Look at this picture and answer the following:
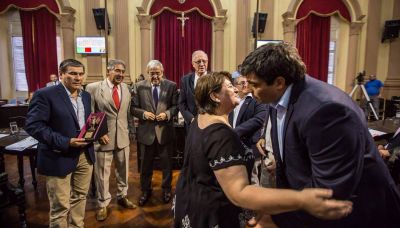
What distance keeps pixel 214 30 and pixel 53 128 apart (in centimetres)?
569

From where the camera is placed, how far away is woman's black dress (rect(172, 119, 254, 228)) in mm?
1161

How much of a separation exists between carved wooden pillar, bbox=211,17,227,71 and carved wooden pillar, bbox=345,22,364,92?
3340mm

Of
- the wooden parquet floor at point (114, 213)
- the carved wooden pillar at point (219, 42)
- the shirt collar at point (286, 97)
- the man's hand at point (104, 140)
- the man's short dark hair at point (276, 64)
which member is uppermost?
the carved wooden pillar at point (219, 42)

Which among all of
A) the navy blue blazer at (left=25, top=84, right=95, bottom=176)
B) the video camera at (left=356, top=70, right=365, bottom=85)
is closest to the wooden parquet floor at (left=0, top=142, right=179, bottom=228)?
the navy blue blazer at (left=25, top=84, right=95, bottom=176)

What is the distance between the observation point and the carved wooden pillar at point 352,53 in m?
7.44

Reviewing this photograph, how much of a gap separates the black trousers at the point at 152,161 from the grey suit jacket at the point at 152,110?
2.9 inches

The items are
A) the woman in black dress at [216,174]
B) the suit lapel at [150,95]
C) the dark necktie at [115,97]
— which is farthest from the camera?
the suit lapel at [150,95]

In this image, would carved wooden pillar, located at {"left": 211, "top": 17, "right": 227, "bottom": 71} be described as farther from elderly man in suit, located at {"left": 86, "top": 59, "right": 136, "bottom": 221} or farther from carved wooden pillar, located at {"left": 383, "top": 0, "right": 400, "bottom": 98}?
elderly man in suit, located at {"left": 86, "top": 59, "right": 136, "bottom": 221}

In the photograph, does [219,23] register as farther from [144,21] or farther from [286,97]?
[286,97]

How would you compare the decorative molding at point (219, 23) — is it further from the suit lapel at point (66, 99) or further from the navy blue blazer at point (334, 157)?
the navy blue blazer at point (334, 157)

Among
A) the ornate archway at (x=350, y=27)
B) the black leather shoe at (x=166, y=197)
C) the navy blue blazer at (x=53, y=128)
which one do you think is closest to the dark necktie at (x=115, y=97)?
the navy blue blazer at (x=53, y=128)

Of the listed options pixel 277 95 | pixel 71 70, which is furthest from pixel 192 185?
pixel 71 70

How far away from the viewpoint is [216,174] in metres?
1.15

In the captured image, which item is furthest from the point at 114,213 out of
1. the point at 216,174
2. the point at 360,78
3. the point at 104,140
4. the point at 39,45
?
the point at 360,78
